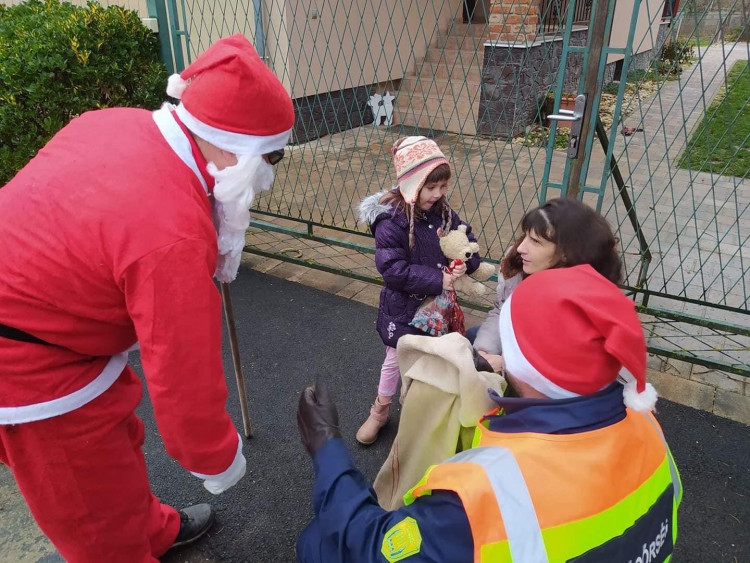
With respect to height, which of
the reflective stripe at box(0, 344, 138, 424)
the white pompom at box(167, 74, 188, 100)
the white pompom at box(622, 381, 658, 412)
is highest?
the white pompom at box(167, 74, 188, 100)

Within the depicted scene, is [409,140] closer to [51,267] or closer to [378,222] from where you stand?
[378,222]

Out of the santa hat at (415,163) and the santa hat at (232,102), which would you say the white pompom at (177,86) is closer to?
the santa hat at (232,102)

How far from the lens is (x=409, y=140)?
2.27m

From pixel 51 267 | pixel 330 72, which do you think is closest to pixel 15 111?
pixel 51 267

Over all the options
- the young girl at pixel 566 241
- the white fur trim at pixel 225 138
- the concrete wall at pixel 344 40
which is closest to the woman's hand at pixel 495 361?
the young girl at pixel 566 241

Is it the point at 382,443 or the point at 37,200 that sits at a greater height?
the point at 37,200

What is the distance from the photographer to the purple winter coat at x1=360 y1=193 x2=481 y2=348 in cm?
226

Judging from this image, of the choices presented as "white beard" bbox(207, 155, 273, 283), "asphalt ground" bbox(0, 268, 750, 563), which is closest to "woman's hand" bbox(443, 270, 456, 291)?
"asphalt ground" bbox(0, 268, 750, 563)

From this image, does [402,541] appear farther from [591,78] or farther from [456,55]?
[456,55]

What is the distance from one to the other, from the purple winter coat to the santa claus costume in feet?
2.80

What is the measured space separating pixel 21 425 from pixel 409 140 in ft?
5.47

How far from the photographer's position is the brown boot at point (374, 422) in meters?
2.55

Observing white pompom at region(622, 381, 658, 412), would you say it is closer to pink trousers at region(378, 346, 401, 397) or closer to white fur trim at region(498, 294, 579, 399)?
white fur trim at region(498, 294, 579, 399)

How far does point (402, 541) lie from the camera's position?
3.57 feet
